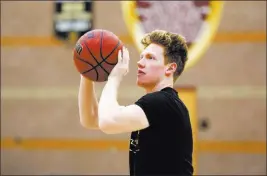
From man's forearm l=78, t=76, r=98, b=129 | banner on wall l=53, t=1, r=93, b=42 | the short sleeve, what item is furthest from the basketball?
banner on wall l=53, t=1, r=93, b=42

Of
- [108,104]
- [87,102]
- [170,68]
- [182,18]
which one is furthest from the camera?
[182,18]

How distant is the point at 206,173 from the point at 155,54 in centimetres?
561

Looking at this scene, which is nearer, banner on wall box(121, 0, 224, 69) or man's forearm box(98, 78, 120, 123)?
man's forearm box(98, 78, 120, 123)

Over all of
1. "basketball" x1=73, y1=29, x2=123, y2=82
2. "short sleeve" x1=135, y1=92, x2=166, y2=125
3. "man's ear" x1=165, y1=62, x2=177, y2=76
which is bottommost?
"short sleeve" x1=135, y1=92, x2=166, y2=125

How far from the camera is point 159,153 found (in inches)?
108

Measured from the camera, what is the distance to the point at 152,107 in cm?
273

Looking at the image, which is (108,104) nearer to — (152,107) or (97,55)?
(152,107)

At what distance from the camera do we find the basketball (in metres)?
3.11

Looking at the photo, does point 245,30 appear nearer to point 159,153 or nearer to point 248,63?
point 248,63

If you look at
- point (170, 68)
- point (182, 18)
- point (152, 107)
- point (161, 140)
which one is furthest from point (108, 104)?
point (182, 18)

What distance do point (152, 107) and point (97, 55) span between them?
25.2 inches

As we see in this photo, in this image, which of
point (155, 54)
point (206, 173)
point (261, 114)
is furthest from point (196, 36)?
point (155, 54)

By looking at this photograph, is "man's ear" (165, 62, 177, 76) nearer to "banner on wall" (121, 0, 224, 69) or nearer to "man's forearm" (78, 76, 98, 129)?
"man's forearm" (78, 76, 98, 129)

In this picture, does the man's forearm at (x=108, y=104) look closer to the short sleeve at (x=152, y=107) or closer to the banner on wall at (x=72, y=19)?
the short sleeve at (x=152, y=107)
